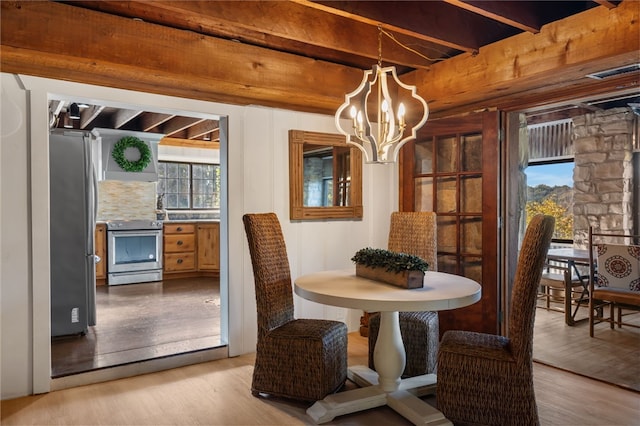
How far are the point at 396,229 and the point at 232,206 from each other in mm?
1342

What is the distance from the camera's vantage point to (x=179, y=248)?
22.6 feet

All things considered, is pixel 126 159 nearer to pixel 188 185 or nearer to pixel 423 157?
pixel 188 185

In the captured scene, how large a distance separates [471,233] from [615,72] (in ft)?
5.01

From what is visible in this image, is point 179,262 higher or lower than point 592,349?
higher

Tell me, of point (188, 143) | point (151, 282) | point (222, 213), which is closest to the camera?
point (222, 213)

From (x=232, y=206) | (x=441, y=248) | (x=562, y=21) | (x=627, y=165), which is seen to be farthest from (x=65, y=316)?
(x=627, y=165)

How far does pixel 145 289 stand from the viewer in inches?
235

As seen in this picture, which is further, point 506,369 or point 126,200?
point 126,200

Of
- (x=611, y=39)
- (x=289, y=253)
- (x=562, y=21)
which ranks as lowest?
(x=289, y=253)

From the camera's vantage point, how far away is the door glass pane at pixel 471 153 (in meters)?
3.63

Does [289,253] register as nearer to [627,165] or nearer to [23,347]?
[23,347]

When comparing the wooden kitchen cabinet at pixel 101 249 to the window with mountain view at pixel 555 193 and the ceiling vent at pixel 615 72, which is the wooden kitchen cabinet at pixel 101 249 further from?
the ceiling vent at pixel 615 72

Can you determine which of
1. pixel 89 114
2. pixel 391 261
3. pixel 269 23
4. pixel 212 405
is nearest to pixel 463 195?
pixel 391 261

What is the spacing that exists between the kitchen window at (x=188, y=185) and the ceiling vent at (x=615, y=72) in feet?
21.5
